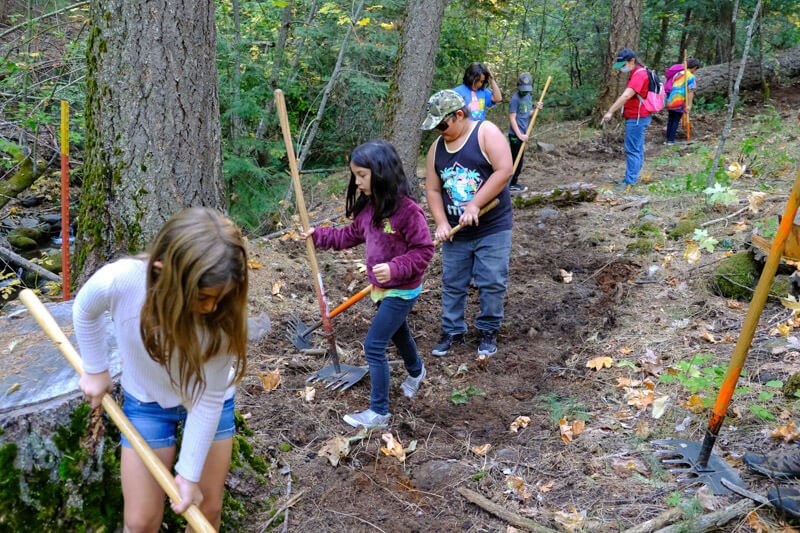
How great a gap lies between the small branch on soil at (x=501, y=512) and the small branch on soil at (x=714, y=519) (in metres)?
0.52

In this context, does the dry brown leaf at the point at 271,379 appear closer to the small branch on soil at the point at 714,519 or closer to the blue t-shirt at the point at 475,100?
the small branch on soil at the point at 714,519

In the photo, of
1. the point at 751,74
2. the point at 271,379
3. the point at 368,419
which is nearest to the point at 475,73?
the point at 271,379

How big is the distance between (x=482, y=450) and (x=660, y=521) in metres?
1.02

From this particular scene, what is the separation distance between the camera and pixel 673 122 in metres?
10.9

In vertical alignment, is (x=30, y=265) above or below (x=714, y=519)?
below

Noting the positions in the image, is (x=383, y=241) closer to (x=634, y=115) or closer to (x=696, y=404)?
(x=696, y=404)

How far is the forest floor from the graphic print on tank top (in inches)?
49.6

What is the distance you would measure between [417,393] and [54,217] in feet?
29.0

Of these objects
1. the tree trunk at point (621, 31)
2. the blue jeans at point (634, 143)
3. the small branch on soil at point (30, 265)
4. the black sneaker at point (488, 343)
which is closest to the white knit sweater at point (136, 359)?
the black sneaker at point (488, 343)

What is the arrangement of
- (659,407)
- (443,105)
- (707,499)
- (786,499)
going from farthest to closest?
1. (443,105)
2. (659,407)
3. (707,499)
4. (786,499)

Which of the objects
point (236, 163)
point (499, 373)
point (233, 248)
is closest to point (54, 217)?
point (236, 163)

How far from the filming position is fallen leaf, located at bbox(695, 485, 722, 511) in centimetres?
238

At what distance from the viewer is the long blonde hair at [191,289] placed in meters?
1.66

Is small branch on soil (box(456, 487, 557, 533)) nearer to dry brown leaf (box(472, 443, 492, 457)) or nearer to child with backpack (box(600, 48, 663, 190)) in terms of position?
dry brown leaf (box(472, 443, 492, 457))
